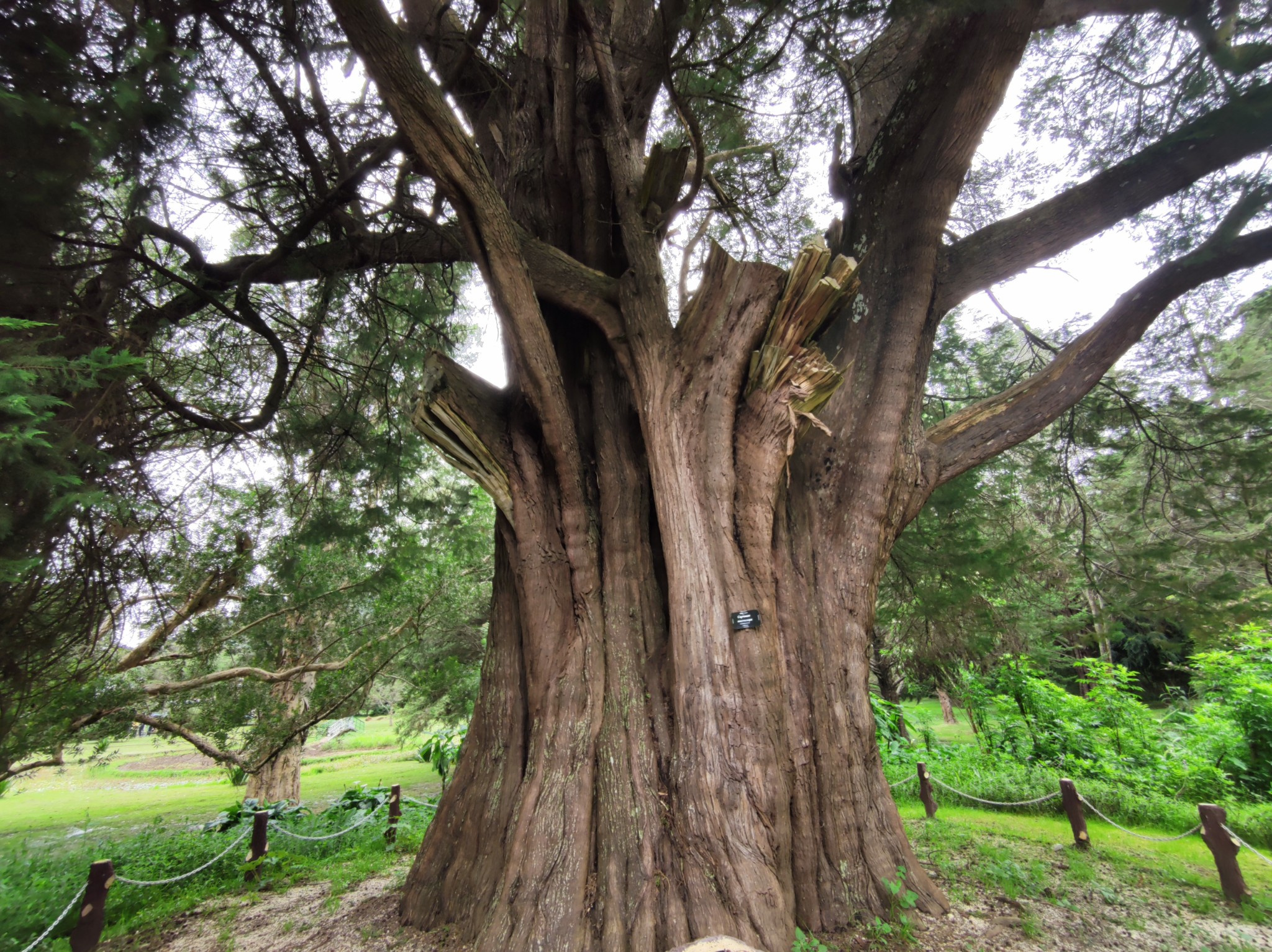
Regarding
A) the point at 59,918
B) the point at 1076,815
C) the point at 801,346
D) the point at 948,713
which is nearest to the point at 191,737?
the point at 59,918

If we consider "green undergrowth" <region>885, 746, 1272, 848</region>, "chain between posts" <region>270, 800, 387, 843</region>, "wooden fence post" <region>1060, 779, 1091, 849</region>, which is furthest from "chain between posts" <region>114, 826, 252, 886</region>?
"green undergrowth" <region>885, 746, 1272, 848</region>

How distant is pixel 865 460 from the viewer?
149 inches

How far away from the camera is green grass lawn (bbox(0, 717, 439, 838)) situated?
29.6 ft

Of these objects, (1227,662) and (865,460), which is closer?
(865,460)

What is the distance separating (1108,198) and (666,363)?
3030 mm

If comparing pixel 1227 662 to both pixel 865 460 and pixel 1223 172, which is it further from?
pixel 865 460

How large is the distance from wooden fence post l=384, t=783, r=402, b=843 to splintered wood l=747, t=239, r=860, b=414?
5.60 m

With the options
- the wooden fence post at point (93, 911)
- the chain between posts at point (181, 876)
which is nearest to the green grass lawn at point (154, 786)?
the chain between posts at point (181, 876)

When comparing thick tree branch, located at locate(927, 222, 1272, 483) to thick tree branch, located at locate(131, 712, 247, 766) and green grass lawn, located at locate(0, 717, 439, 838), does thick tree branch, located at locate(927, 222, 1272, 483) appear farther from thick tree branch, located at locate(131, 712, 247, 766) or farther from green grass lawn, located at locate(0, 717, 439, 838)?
green grass lawn, located at locate(0, 717, 439, 838)

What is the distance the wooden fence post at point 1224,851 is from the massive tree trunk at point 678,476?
192cm

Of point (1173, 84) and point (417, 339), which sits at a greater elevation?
point (1173, 84)

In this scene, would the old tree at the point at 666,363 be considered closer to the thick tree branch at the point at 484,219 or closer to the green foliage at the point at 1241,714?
the thick tree branch at the point at 484,219

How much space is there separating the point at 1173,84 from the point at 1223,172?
821mm

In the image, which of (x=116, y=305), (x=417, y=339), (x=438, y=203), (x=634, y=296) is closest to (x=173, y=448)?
(x=116, y=305)
